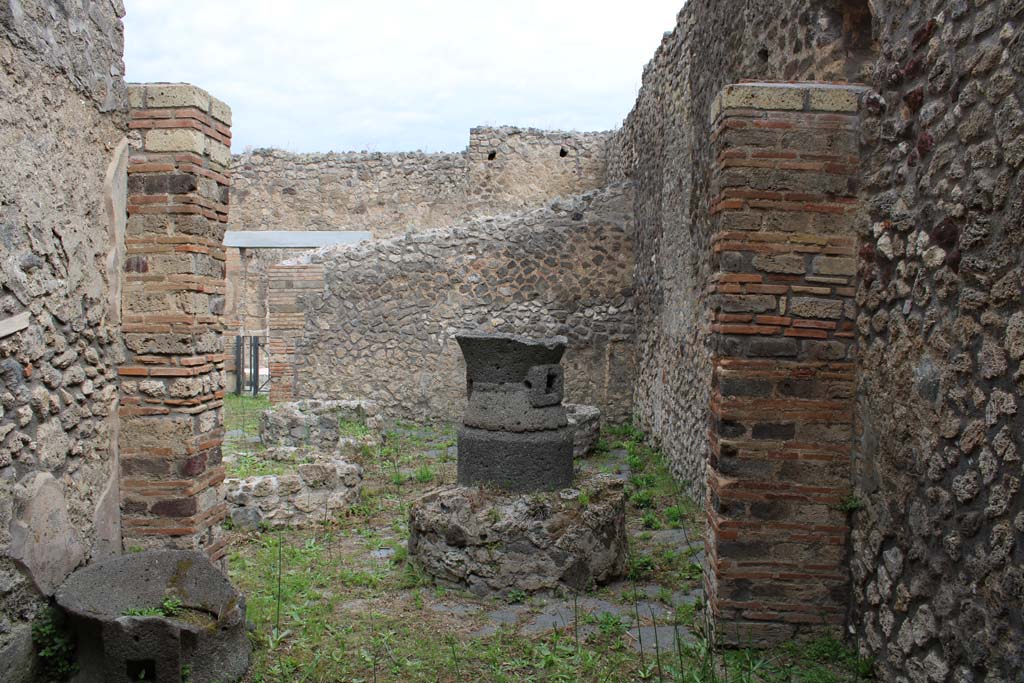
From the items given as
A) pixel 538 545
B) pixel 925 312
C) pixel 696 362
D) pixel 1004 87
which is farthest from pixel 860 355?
pixel 696 362

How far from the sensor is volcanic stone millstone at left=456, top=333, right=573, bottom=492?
6.11m

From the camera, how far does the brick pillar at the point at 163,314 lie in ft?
14.0

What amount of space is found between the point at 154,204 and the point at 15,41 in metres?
1.12

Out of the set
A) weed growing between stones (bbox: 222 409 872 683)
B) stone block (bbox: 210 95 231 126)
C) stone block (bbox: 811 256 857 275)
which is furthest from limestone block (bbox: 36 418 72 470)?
stone block (bbox: 811 256 857 275)

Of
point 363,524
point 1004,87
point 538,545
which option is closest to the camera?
point 1004,87

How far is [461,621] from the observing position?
4699 millimetres

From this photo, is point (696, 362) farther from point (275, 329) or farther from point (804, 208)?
point (275, 329)

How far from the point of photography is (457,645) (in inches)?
170

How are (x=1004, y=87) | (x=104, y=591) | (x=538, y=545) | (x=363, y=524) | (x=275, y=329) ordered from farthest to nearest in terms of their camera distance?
1. (x=275, y=329)
2. (x=363, y=524)
3. (x=538, y=545)
4. (x=104, y=591)
5. (x=1004, y=87)

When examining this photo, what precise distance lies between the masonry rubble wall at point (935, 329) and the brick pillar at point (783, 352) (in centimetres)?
9

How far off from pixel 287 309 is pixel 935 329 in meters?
9.62

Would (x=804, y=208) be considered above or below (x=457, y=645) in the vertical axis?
above

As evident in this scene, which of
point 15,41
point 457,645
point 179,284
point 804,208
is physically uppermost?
point 15,41

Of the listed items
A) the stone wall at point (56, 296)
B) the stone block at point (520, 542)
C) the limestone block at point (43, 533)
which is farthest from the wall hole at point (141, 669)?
the stone block at point (520, 542)
